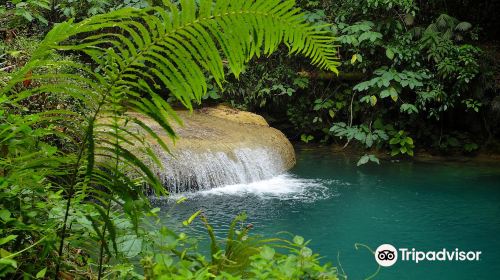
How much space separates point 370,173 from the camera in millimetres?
8711

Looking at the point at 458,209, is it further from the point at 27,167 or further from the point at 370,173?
the point at 27,167

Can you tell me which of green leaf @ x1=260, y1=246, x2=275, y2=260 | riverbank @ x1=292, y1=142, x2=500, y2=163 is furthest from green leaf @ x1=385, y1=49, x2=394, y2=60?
green leaf @ x1=260, y1=246, x2=275, y2=260

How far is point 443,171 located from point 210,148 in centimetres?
425

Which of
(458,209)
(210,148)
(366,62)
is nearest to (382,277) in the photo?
(458,209)

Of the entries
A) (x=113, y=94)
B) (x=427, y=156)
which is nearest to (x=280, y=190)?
(x=427, y=156)

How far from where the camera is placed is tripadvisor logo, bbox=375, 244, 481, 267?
4930 mm

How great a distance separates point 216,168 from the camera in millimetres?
7543

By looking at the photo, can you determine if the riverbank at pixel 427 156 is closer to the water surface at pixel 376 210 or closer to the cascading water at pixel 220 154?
the water surface at pixel 376 210

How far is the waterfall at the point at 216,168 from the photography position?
7.16 meters

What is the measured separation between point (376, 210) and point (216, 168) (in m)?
2.46

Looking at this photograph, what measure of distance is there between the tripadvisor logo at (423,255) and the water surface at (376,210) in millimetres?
95

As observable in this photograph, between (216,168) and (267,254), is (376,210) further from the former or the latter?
(267,254)

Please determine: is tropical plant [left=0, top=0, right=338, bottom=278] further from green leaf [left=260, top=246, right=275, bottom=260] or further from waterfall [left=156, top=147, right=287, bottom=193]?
waterfall [left=156, top=147, right=287, bottom=193]

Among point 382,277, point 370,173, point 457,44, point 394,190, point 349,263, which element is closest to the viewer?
point 382,277
